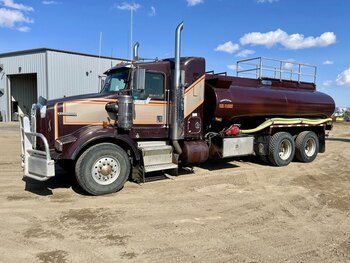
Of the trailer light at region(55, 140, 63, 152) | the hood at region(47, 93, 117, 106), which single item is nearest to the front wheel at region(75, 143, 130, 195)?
the trailer light at region(55, 140, 63, 152)

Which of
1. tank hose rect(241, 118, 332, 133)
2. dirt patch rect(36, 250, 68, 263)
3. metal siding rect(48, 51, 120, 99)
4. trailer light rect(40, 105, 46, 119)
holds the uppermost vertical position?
metal siding rect(48, 51, 120, 99)

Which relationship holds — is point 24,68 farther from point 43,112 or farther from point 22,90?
point 43,112

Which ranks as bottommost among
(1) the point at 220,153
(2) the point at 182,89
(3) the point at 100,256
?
(3) the point at 100,256

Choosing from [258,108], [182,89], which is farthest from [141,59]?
[258,108]

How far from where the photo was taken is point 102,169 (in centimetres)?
702

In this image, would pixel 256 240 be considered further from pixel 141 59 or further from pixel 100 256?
pixel 141 59

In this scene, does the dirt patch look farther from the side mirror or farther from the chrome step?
the side mirror

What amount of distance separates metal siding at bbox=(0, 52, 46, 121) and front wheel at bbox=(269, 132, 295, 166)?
71.8ft

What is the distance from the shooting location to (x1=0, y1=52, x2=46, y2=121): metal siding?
2789cm

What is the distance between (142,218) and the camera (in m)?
5.64

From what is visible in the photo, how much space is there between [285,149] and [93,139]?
6.60m

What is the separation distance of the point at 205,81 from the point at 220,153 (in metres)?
1.99

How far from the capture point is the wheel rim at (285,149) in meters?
10.9

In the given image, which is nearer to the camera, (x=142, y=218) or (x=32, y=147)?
(x=142, y=218)
